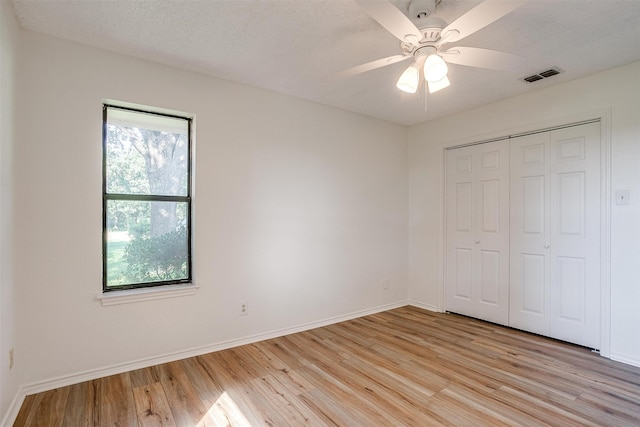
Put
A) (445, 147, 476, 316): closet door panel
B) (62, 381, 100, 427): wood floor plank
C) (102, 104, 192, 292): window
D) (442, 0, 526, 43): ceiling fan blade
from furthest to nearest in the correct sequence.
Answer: (445, 147, 476, 316): closet door panel
(102, 104, 192, 292): window
(62, 381, 100, 427): wood floor plank
(442, 0, 526, 43): ceiling fan blade

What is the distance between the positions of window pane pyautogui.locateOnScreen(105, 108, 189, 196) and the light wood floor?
1.50m

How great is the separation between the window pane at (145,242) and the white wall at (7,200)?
24.0 inches

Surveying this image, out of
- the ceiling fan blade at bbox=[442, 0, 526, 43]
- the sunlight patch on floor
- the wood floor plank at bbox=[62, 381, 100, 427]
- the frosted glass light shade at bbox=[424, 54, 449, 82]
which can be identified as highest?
the ceiling fan blade at bbox=[442, 0, 526, 43]

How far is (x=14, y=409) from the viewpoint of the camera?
193 cm

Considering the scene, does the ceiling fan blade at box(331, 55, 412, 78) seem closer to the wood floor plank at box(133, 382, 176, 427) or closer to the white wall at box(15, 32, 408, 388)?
the white wall at box(15, 32, 408, 388)

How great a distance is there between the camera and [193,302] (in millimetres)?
2795

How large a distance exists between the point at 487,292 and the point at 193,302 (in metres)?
3.21

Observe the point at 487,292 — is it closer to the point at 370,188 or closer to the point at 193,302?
the point at 370,188

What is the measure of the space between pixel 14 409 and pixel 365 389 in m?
2.22

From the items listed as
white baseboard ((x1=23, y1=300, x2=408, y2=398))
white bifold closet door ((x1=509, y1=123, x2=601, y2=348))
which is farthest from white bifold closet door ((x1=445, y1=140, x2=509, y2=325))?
white baseboard ((x1=23, y1=300, x2=408, y2=398))

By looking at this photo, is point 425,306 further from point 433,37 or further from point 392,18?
point 392,18

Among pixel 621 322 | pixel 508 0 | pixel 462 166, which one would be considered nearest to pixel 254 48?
pixel 508 0

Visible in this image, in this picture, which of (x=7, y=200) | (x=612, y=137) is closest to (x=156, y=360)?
(x=7, y=200)

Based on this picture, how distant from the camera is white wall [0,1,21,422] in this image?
179 centimetres
